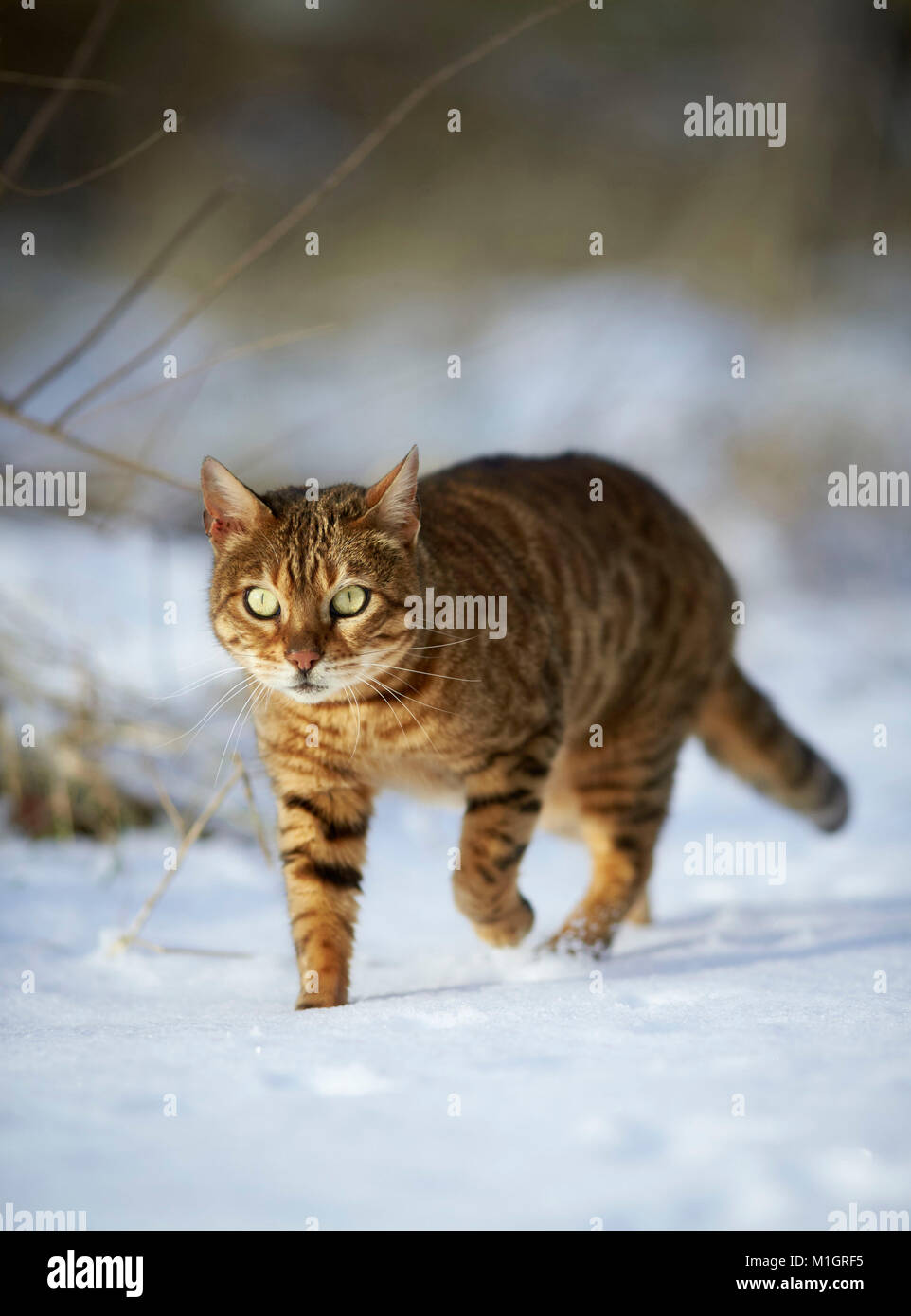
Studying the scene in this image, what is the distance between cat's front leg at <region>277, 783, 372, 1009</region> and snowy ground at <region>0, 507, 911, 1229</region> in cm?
16

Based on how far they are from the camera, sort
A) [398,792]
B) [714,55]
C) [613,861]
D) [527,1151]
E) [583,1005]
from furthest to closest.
→ [714,55] → [613,861] → [398,792] → [583,1005] → [527,1151]

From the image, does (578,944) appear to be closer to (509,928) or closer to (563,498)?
(509,928)

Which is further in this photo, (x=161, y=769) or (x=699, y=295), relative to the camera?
(x=699, y=295)

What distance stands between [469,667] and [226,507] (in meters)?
0.62

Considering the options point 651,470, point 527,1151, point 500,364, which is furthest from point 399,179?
point 527,1151

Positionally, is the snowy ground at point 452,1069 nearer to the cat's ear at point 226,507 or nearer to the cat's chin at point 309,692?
the cat's chin at point 309,692

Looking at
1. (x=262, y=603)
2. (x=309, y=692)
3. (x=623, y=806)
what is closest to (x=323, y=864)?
(x=309, y=692)

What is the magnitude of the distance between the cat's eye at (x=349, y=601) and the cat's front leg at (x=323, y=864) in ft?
1.36

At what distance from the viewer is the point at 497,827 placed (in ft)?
9.00

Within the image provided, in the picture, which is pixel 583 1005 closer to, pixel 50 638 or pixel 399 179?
pixel 50 638

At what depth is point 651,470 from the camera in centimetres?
860

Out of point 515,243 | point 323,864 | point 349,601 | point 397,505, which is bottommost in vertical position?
point 323,864

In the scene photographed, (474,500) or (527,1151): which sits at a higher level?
(474,500)

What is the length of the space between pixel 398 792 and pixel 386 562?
618 millimetres
